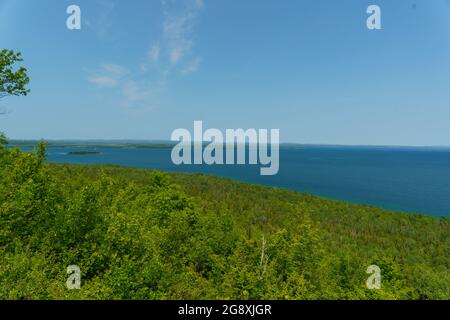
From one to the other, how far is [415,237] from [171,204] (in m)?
46.1

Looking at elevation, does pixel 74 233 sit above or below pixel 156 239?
above

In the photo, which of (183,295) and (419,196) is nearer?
(183,295)

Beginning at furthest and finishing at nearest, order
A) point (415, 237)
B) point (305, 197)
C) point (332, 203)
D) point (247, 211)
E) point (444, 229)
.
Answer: point (305, 197) < point (332, 203) < point (247, 211) < point (444, 229) < point (415, 237)

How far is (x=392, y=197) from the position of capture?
284ft

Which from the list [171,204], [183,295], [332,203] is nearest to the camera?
[183,295]

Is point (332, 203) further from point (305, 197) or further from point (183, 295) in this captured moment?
point (183, 295)

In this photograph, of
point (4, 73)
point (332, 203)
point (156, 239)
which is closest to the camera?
point (4, 73)
